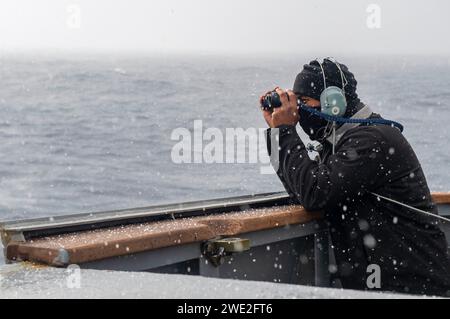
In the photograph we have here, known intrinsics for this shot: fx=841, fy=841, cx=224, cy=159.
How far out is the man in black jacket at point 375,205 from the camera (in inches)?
125

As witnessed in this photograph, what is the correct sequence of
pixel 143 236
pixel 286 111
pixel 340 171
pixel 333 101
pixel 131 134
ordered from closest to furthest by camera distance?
pixel 143 236 → pixel 340 171 → pixel 333 101 → pixel 286 111 → pixel 131 134

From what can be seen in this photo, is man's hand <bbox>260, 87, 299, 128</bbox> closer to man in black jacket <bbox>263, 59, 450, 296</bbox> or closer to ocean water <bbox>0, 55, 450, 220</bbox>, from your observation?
man in black jacket <bbox>263, 59, 450, 296</bbox>

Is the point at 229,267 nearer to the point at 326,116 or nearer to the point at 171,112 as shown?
the point at 326,116

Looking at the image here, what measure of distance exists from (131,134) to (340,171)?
65.6 ft

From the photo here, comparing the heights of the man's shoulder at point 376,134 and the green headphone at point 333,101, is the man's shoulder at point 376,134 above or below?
below

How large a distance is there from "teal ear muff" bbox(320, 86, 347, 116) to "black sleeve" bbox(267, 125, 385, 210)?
0.10 metres

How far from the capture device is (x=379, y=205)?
3.23 m

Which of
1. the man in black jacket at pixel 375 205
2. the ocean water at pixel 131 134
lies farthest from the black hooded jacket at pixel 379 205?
the ocean water at pixel 131 134

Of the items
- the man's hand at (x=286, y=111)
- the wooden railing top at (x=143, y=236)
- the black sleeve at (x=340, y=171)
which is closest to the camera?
the wooden railing top at (x=143, y=236)

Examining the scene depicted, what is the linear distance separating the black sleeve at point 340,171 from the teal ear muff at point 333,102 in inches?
4.1

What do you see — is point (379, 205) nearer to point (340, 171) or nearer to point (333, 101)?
point (340, 171)

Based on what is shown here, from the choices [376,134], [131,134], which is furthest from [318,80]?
[131,134]

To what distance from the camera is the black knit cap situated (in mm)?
3441

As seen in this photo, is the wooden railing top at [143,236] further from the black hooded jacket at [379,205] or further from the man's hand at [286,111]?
the man's hand at [286,111]
